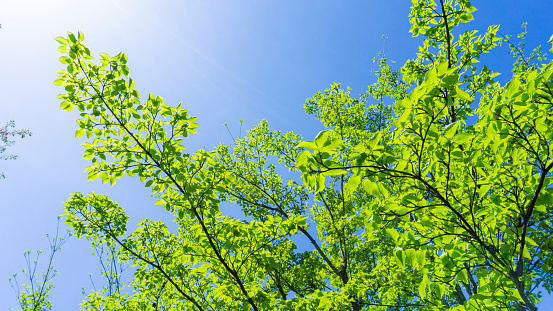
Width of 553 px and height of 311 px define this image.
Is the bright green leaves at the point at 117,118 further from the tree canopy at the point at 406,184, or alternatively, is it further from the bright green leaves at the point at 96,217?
the bright green leaves at the point at 96,217

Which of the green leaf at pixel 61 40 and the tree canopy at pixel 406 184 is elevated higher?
the green leaf at pixel 61 40

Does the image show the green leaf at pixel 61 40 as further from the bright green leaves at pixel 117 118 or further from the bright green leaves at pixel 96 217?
the bright green leaves at pixel 96 217

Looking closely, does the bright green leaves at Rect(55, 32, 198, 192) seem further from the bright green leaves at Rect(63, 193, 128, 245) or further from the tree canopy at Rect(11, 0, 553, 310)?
the bright green leaves at Rect(63, 193, 128, 245)

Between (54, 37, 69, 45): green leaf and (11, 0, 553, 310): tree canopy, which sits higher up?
(54, 37, 69, 45): green leaf

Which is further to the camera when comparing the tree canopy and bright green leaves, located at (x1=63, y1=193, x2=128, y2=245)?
bright green leaves, located at (x1=63, y1=193, x2=128, y2=245)

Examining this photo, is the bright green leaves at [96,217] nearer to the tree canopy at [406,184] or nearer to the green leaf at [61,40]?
the tree canopy at [406,184]

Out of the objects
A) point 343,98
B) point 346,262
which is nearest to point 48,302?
point 346,262

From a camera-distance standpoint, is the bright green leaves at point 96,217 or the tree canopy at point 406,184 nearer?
the tree canopy at point 406,184

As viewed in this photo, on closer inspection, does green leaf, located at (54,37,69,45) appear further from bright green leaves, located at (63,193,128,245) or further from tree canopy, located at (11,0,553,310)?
bright green leaves, located at (63,193,128,245)

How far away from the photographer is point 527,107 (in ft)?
6.82

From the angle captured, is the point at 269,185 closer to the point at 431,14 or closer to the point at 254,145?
the point at 254,145

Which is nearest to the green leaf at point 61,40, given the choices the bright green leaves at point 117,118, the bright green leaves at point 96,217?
the bright green leaves at point 117,118

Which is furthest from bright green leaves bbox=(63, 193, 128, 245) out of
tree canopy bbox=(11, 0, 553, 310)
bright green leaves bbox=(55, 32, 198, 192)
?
bright green leaves bbox=(55, 32, 198, 192)

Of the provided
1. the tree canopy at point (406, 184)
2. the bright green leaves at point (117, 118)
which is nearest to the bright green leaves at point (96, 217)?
the tree canopy at point (406, 184)
